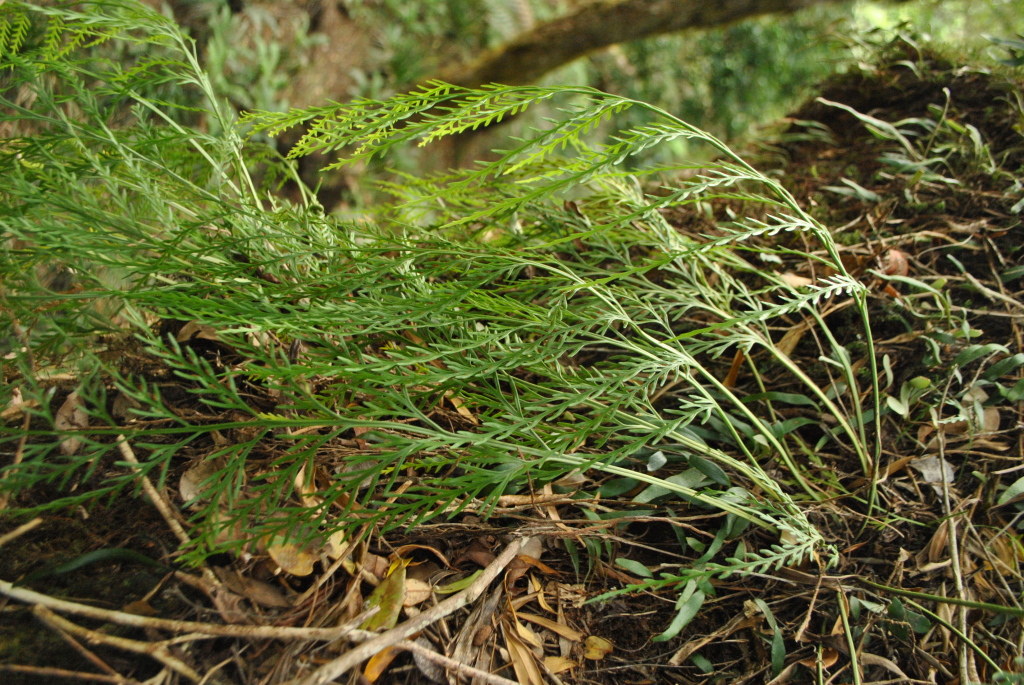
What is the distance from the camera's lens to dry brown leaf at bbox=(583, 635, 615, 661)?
98 centimetres

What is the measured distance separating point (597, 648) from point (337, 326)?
0.68 m

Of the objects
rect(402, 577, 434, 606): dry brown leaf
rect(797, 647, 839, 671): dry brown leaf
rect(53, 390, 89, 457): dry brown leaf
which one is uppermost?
rect(53, 390, 89, 457): dry brown leaf

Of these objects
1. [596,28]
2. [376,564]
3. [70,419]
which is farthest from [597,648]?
[596,28]

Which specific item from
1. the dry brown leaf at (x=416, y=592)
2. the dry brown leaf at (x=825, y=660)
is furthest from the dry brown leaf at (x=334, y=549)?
the dry brown leaf at (x=825, y=660)

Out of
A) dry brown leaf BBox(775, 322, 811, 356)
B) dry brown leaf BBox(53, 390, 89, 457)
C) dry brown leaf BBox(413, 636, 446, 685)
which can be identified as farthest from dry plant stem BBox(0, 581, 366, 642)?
dry brown leaf BBox(775, 322, 811, 356)

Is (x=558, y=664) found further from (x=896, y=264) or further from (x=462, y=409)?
(x=896, y=264)

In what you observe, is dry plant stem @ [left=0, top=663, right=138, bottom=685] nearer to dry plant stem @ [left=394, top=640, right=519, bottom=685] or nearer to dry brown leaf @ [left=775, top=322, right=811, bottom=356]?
dry plant stem @ [left=394, top=640, right=519, bottom=685]

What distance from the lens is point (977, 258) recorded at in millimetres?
1397

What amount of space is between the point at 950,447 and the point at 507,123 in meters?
3.67

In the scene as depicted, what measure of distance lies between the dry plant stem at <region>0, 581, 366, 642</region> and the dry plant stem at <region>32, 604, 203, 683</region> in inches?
0.5

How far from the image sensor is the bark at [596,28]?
10.1 feet

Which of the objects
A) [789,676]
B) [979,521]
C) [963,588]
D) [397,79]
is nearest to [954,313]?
[979,521]

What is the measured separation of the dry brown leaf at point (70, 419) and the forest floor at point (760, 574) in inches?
Answer: 3.1

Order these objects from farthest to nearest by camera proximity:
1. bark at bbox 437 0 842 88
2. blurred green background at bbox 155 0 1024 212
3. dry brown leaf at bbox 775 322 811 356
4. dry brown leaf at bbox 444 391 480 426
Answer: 1. bark at bbox 437 0 842 88
2. blurred green background at bbox 155 0 1024 212
3. dry brown leaf at bbox 775 322 811 356
4. dry brown leaf at bbox 444 391 480 426
